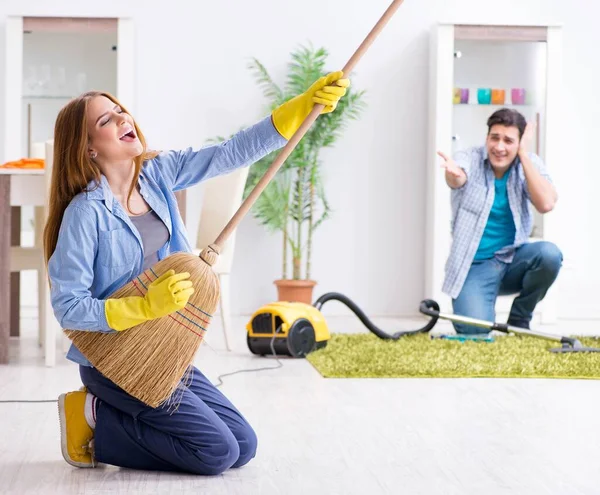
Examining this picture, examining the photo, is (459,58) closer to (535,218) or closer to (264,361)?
(535,218)

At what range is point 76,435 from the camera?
2.31m

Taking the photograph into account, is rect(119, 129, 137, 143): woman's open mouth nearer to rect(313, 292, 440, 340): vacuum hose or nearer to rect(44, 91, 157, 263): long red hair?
rect(44, 91, 157, 263): long red hair

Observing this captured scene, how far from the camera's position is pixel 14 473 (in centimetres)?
227

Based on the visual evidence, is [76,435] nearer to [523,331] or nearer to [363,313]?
[363,313]

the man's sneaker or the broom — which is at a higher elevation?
the broom

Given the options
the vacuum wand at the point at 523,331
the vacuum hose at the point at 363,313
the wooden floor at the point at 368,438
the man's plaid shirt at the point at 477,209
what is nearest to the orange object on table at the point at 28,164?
the wooden floor at the point at 368,438

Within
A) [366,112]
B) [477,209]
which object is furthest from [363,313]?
[366,112]

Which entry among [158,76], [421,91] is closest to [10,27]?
[158,76]

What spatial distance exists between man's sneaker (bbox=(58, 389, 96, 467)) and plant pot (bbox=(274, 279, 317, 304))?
3387mm

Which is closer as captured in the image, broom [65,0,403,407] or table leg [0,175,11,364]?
broom [65,0,403,407]

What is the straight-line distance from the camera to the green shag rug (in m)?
3.65

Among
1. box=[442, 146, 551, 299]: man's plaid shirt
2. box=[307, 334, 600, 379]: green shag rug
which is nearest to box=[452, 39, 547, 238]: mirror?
box=[442, 146, 551, 299]: man's plaid shirt

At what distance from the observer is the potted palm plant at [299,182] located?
18.5 ft

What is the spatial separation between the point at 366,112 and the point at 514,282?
1669 mm
